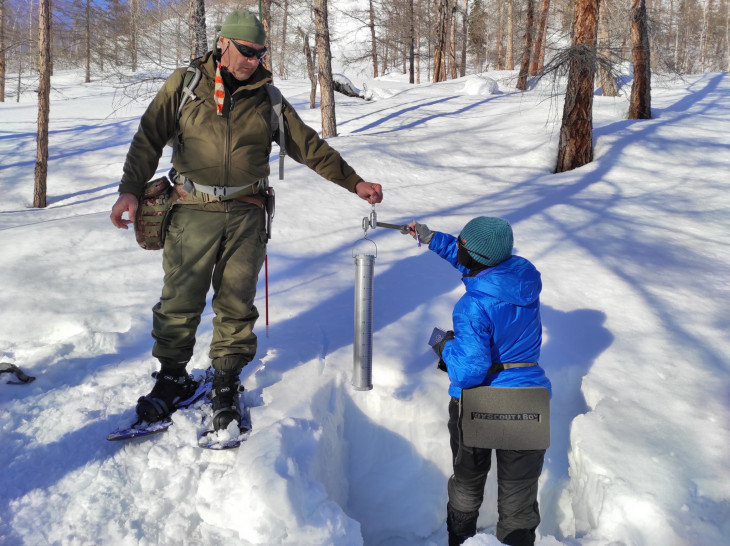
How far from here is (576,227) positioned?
5723mm

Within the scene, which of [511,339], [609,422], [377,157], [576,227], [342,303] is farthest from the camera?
[377,157]

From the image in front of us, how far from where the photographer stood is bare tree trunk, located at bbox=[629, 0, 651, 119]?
9883 millimetres

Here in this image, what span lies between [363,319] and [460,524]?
3.87 feet

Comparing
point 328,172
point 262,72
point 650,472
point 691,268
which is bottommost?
point 650,472

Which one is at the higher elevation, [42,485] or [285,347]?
[285,347]

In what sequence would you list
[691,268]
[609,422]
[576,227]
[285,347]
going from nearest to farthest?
[609,422] < [285,347] < [691,268] < [576,227]

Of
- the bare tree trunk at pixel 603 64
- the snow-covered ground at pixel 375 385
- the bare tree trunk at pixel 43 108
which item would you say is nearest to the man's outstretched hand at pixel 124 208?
the snow-covered ground at pixel 375 385

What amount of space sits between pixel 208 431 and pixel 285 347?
95 centimetres

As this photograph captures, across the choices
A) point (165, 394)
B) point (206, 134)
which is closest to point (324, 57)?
point (206, 134)

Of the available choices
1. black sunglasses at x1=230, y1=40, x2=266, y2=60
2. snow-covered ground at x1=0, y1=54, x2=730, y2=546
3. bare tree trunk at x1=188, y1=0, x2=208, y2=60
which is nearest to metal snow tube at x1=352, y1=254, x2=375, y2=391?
snow-covered ground at x1=0, y1=54, x2=730, y2=546

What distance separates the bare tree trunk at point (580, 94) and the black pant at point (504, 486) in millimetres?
6830

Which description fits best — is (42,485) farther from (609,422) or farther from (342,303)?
(609,422)

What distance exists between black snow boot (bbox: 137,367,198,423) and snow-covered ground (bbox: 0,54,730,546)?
0.10 meters

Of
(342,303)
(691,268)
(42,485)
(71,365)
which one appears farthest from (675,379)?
(71,365)
